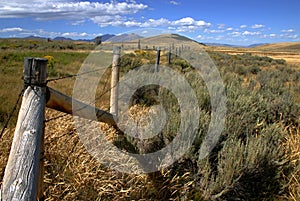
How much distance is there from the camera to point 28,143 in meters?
1.98

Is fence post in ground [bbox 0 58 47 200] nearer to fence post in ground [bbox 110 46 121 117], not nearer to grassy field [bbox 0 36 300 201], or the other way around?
grassy field [bbox 0 36 300 201]

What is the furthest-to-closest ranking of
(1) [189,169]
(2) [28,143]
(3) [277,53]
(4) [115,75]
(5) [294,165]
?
(3) [277,53]
(4) [115,75]
(5) [294,165]
(1) [189,169]
(2) [28,143]

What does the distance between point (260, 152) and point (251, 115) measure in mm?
1362

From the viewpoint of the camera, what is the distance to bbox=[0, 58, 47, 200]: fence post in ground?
6.15 feet

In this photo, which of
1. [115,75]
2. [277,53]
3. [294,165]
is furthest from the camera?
[277,53]

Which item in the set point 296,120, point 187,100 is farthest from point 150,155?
point 296,120

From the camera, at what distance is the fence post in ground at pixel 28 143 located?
6.15 ft

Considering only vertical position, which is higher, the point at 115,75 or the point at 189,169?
the point at 115,75

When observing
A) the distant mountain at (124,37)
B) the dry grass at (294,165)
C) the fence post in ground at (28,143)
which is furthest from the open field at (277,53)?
the fence post in ground at (28,143)

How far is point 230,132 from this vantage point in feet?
15.5

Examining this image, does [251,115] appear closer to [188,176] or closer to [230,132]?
[230,132]

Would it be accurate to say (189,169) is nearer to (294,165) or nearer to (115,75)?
(294,165)

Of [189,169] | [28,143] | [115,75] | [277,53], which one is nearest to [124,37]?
[115,75]

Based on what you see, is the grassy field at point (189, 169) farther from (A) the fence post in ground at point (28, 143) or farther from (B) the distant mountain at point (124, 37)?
(B) the distant mountain at point (124, 37)
